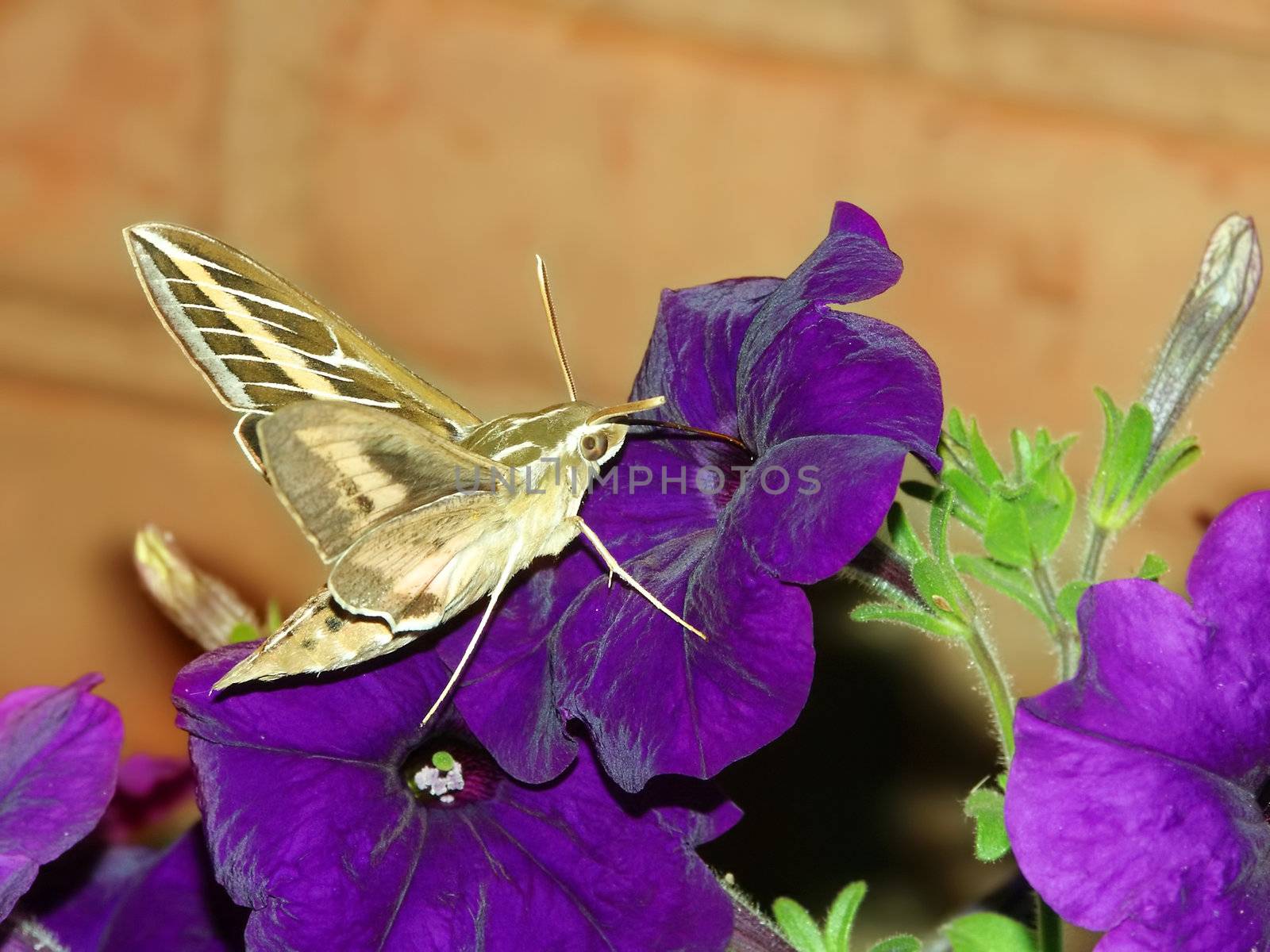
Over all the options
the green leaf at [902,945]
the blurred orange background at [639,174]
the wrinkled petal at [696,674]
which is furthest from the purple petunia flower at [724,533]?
the blurred orange background at [639,174]

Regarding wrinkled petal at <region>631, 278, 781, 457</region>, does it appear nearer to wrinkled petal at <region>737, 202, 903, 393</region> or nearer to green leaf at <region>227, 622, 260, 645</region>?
wrinkled petal at <region>737, 202, 903, 393</region>

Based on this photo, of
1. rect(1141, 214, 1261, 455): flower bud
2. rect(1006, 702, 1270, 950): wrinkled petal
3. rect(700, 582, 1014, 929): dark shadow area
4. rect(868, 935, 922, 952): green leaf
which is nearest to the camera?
rect(1006, 702, 1270, 950): wrinkled petal

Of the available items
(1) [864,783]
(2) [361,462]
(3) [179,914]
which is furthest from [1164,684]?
(1) [864,783]

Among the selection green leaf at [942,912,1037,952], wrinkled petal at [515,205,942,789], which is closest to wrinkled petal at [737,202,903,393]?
wrinkled petal at [515,205,942,789]

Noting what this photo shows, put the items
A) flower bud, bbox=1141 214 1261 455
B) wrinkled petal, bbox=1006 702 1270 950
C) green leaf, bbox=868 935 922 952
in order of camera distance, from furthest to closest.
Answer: flower bud, bbox=1141 214 1261 455, green leaf, bbox=868 935 922 952, wrinkled petal, bbox=1006 702 1270 950

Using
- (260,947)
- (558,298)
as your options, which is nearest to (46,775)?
(260,947)

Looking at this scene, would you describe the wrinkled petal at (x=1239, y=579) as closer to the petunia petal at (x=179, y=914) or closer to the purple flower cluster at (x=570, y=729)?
A: the purple flower cluster at (x=570, y=729)

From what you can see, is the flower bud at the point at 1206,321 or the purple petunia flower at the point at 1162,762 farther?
the flower bud at the point at 1206,321
